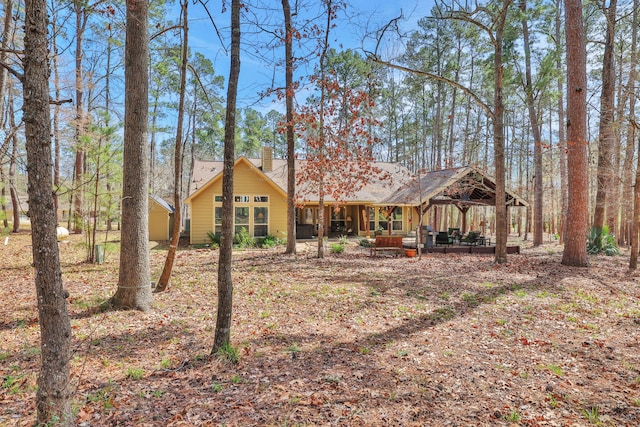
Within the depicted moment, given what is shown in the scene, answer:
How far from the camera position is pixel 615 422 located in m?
3.01

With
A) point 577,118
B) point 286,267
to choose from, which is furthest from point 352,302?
point 577,118

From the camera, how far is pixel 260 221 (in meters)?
17.7

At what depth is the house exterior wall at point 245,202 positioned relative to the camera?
1691 centimetres

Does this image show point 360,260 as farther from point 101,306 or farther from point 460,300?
point 101,306

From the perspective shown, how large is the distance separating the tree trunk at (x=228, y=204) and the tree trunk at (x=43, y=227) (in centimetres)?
178

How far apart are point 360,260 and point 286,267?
3.02m

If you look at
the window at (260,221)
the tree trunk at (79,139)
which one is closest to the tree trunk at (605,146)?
the window at (260,221)

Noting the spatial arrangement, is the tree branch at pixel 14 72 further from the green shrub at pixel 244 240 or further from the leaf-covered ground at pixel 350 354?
the green shrub at pixel 244 240

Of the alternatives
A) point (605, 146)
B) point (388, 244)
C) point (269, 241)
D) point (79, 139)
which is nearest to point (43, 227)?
point (79, 139)

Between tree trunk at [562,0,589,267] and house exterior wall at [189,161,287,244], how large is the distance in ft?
40.6

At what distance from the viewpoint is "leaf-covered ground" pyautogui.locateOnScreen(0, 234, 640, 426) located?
3.14m

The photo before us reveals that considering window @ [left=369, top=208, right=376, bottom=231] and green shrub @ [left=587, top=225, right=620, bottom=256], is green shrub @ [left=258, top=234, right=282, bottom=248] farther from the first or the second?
green shrub @ [left=587, top=225, right=620, bottom=256]

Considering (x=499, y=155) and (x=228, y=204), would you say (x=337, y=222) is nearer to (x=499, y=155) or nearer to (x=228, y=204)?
(x=499, y=155)

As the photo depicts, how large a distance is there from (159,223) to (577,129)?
20.1m
